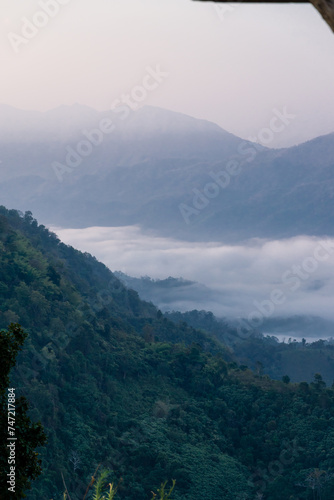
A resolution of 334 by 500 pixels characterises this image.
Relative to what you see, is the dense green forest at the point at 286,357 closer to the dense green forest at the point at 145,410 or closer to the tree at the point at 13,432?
the dense green forest at the point at 145,410

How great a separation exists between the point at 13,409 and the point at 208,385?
39.3m

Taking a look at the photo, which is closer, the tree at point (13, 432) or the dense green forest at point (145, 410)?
the tree at point (13, 432)

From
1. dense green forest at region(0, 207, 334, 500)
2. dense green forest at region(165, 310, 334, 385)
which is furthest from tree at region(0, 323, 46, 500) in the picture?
dense green forest at region(165, 310, 334, 385)

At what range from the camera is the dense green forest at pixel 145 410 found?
118 ft

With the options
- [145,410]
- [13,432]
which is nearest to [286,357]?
[145,410]

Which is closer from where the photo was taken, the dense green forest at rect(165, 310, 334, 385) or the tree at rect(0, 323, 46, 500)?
the tree at rect(0, 323, 46, 500)

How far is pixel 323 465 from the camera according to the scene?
125ft

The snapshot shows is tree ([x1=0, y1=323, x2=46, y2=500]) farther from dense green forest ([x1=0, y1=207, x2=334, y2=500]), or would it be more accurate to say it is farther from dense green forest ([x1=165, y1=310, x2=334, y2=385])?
dense green forest ([x1=165, y1=310, x2=334, y2=385])

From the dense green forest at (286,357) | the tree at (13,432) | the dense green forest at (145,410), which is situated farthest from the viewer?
the dense green forest at (286,357)

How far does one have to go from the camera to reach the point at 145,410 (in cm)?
4169

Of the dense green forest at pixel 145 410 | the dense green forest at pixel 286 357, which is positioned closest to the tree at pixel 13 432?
the dense green forest at pixel 145 410

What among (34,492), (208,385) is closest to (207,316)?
(208,385)

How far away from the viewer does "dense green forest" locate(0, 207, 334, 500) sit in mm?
36094

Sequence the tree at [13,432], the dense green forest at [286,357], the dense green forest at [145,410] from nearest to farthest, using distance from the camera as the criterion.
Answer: the tree at [13,432] → the dense green forest at [145,410] → the dense green forest at [286,357]
